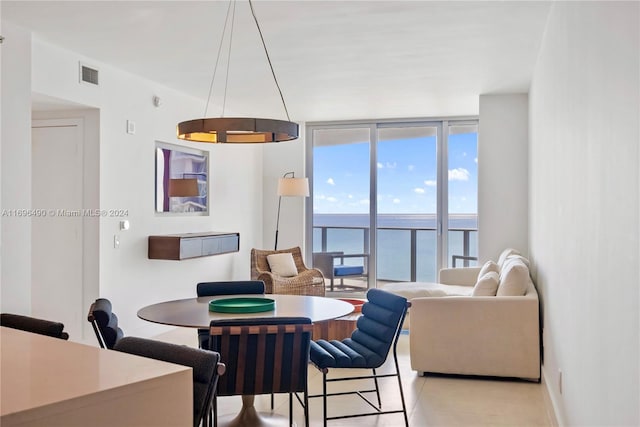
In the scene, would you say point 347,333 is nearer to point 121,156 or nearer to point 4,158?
point 121,156

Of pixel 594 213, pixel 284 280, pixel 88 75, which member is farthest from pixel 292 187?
pixel 594 213

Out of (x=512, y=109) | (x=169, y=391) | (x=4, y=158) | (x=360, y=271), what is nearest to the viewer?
(x=169, y=391)

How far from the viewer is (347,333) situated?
5.13 metres

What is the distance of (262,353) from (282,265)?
4567 mm

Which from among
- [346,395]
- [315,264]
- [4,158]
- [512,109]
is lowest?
[346,395]

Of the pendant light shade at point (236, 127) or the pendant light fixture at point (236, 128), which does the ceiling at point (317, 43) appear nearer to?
the pendant light fixture at point (236, 128)

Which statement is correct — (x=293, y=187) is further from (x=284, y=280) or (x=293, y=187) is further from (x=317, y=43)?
(x=317, y=43)

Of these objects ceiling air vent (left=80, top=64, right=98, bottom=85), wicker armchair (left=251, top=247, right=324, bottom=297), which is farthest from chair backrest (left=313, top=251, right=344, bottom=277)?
ceiling air vent (left=80, top=64, right=98, bottom=85)

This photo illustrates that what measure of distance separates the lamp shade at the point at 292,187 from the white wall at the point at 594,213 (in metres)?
4.25

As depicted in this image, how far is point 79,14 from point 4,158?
43.5 inches

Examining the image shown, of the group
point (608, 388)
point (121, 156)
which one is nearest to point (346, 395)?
point (608, 388)

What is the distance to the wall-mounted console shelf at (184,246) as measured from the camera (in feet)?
18.9

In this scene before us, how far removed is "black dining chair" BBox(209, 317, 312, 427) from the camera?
2.75 meters

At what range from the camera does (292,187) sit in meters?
7.66
